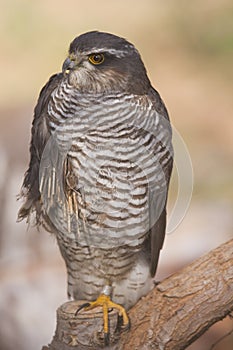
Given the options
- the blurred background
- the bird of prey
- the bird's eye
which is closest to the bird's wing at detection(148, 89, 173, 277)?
the bird of prey

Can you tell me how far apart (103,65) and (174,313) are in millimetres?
404

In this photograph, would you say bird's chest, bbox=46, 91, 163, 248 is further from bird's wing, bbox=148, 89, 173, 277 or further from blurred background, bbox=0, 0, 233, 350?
blurred background, bbox=0, 0, 233, 350

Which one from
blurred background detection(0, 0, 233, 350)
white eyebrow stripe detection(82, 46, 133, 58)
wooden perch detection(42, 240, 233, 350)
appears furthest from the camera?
blurred background detection(0, 0, 233, 350)

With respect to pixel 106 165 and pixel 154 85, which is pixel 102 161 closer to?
pixel 106 165

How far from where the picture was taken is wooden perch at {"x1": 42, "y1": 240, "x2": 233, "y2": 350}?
1258mm

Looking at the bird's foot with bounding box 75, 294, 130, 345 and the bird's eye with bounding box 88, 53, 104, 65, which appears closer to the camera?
the bird's eye with bounding box 88, 53, 104, 65

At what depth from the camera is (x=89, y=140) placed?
1.23 meters

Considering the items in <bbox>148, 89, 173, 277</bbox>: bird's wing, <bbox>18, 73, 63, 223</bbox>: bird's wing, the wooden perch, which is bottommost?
the wooden perch

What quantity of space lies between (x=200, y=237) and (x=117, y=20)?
1.94 ft

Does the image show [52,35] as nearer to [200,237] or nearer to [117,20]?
[117,20]

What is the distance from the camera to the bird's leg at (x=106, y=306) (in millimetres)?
1331

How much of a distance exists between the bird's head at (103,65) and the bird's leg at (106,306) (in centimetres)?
37

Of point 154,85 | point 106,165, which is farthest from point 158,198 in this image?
point 154,85

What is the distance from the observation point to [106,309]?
136 cm
